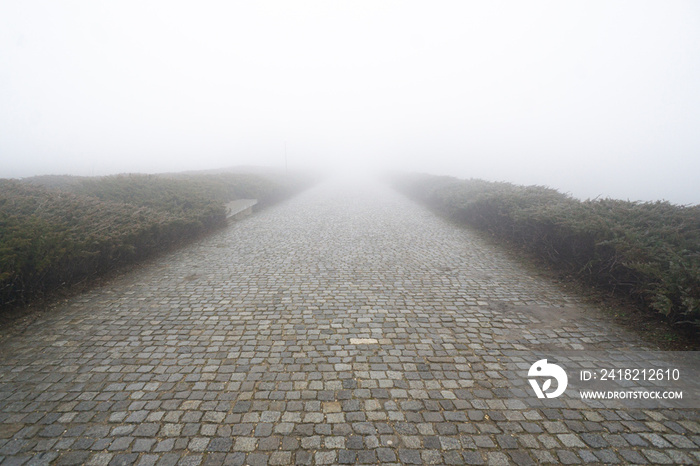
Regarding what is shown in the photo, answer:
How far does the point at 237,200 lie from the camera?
58.9ft

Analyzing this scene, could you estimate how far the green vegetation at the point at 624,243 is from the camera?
434 centimetres

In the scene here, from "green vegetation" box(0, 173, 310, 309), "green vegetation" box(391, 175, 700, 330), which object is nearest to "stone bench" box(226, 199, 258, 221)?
"green vegetation" box(0, 173, 310, 309)

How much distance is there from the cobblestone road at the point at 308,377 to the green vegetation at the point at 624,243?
83 centimetres

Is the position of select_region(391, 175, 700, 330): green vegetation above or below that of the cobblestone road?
above

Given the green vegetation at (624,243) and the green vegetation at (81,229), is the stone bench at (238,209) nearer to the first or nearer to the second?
the green vegetation at (81,229)

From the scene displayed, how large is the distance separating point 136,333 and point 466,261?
702 cm

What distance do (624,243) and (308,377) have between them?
5791 mm

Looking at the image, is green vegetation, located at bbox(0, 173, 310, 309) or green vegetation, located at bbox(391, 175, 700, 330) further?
green vegetation, located at bbox(0, 173, 310, 309)

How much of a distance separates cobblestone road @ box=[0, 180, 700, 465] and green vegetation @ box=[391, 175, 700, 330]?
2.72 ft

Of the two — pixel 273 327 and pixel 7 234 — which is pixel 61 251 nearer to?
pixel 7 234

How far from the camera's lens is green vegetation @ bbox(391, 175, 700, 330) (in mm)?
4336

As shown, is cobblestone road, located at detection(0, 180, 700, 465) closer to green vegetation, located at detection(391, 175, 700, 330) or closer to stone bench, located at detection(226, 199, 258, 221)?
green vegetation, located at detection(391, 175, 700, 330)

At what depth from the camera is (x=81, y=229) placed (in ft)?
21.0

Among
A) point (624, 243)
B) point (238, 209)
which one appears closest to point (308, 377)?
point (624, 243)
